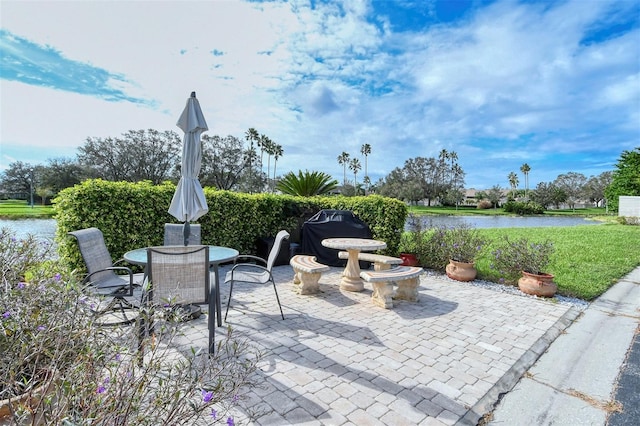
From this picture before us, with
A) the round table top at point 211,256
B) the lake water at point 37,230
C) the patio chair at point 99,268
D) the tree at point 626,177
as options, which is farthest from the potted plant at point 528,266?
the tree at point 626,177

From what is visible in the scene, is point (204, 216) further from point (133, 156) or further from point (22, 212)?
point (133, 156)

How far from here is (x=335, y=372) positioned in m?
2.61

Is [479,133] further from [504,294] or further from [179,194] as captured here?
[179,194]

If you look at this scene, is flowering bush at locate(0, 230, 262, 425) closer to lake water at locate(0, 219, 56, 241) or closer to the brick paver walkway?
the brick paver walkway

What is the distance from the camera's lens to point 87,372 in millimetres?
1134

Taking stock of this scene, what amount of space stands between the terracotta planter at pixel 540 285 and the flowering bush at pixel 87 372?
5.13 metres

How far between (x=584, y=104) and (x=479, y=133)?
20.5 metres

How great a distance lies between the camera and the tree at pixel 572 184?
212 ft

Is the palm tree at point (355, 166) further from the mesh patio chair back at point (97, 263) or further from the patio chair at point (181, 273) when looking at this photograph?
the patio chair at point (181, 273)

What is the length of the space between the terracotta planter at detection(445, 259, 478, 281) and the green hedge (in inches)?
59.8

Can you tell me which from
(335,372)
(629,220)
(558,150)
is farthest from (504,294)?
(558,150)

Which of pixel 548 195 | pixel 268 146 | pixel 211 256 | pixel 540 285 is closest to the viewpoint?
pixel 211 256

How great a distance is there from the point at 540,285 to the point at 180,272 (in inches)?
202

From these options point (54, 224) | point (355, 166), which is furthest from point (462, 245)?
point (355, 166)
